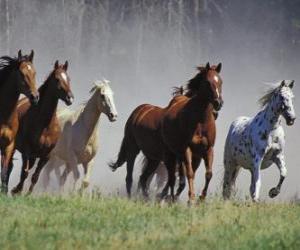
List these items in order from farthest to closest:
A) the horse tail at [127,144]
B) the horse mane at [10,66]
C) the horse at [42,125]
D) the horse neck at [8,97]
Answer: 1. the horse tail at [127,144]
2. the horse at [42,125]
3. the horse mane at [10,66]
4. the horse neck at [8,97]

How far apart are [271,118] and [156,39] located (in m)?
47.2

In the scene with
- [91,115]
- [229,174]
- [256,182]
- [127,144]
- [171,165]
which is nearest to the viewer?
[256,182]

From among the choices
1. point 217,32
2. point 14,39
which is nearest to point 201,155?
point 14,39

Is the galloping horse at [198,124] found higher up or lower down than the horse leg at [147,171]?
higher up

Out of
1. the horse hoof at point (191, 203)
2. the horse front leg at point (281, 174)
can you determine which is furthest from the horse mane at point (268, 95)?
the horse hoof at point (191, 203)

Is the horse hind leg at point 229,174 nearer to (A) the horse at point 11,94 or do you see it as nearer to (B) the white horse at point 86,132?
(B) the white horse at point 86,132

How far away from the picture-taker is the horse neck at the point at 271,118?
16.0 m

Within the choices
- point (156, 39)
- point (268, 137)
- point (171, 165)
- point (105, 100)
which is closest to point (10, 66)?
point (171, 165)

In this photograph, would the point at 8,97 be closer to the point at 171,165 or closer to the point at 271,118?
the point at 171,165

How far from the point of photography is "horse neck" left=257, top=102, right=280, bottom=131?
15969 millimetres

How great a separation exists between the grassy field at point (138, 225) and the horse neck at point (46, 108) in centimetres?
255

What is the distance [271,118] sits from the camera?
52.6 feet

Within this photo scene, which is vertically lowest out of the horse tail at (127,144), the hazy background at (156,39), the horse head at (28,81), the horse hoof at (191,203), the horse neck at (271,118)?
the horse hoof at (191,203)

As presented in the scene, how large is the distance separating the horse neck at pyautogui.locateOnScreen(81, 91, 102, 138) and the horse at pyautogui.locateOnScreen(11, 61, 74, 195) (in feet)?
11.9
